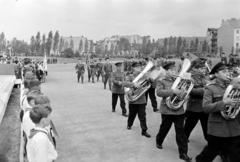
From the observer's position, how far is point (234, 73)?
201 inches

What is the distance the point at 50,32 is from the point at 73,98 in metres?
84.3

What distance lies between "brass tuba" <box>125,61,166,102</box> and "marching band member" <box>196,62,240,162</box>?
2.15 meters

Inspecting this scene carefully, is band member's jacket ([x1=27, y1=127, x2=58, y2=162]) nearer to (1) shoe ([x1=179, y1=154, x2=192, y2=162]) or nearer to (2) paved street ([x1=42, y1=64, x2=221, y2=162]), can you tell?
(2) paved street ([x1=42, y1=64, x2=221, y2=162])

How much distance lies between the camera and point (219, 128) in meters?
3.98

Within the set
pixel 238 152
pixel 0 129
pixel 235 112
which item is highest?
pixel 235 112

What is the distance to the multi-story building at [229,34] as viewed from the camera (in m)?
84.2

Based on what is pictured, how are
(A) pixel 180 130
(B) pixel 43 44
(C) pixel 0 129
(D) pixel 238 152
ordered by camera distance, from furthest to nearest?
1. (B) pixel 43 44
2. (C) pixel 0 129
3. (A) pixel 180 130
4. (D) pixel 238 152

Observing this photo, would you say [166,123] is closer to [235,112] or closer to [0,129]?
[235,112]

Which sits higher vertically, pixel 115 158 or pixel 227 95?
pixel 227 95

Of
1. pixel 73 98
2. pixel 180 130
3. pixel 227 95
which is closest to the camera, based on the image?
pixel 227 95

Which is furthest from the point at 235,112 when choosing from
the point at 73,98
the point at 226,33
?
the point at 226,33

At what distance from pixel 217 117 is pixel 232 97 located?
0.39m

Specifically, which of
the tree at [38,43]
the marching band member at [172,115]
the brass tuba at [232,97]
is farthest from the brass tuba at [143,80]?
the tree at [38,43]

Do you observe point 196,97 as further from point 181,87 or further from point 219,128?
point 219,128
